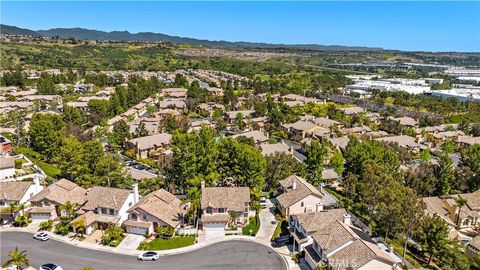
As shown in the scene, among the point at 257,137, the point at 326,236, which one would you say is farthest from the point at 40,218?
the point at 257,137

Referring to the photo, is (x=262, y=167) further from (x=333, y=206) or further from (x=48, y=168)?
(x=48, y=168)

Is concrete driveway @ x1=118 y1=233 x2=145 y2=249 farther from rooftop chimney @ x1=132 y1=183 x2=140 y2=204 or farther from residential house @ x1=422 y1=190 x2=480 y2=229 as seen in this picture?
residential house @ x1=422 y1=190 x2=480 y2=229

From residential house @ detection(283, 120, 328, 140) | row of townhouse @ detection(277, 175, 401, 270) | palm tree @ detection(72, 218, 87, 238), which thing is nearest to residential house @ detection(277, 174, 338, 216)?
row of townhouse @ detection(277, 175, 401, 270)

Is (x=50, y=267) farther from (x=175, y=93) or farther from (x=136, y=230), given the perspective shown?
(x=175, y=93)

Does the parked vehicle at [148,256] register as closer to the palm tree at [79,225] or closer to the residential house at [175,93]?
the palm tree at [79,225]

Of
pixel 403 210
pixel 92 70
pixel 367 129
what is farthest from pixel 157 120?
pixel 92 70
